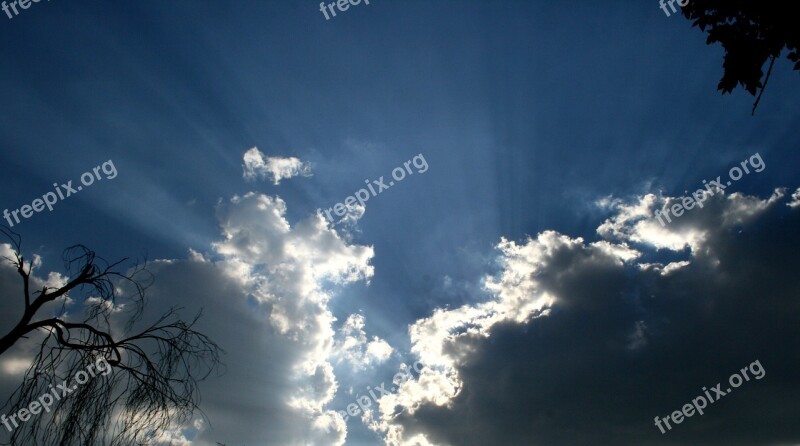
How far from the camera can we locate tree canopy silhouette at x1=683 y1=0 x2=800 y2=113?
656 centimetres

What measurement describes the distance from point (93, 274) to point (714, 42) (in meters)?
11.1

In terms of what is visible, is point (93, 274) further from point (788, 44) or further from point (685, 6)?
point (788, 44)

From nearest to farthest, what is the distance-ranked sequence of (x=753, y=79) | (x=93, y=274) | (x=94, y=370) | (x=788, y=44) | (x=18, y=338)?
(x=18, y=338), (x=94, y=370), (x=93, y=274), (x=788, y=44), (x=753, y=79)

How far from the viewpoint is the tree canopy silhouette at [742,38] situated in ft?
21.5

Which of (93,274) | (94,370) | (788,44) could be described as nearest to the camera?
(94,370)

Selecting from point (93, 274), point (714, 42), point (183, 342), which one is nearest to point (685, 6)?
Answer: point (714, 42)

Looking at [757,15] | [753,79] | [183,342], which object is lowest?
[183,342]

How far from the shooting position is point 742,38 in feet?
22.8

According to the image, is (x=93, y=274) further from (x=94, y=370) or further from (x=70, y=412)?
(x=70, y=412)

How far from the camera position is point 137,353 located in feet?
16.3

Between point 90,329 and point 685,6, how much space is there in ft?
37.2

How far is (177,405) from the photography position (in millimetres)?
5215

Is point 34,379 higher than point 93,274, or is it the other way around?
point 93,274

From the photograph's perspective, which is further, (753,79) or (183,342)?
(753,79)
